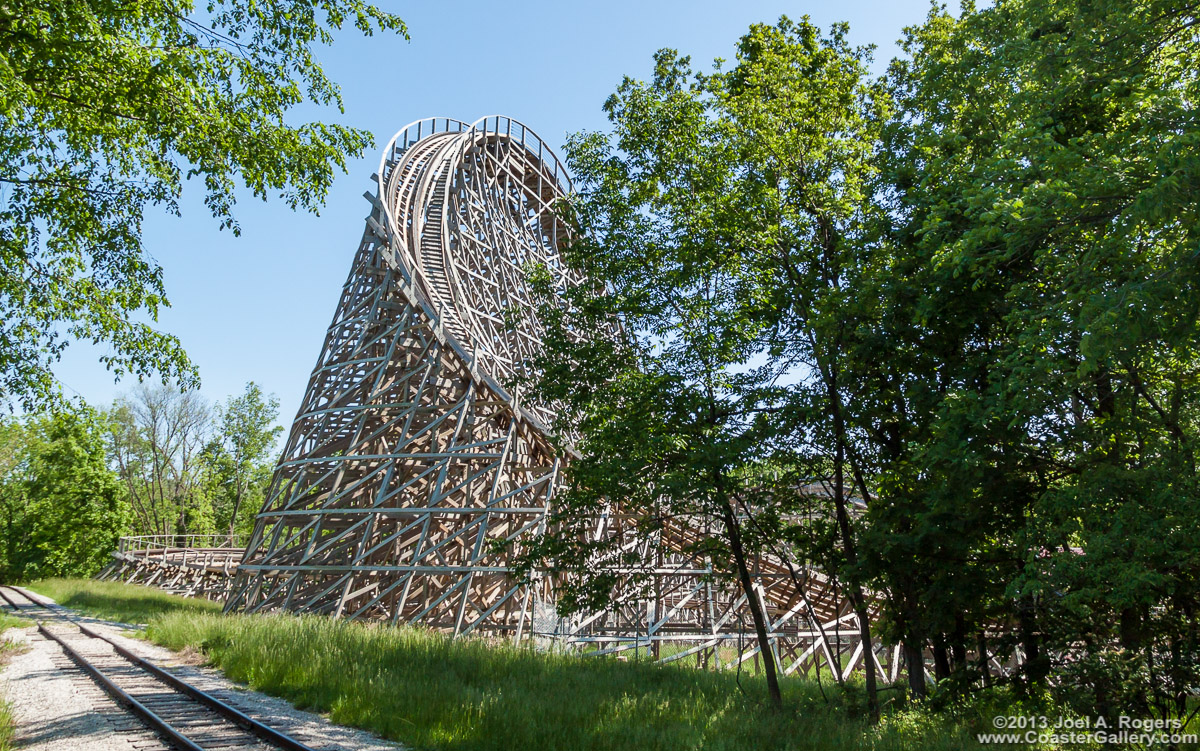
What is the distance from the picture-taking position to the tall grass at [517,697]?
6.86 metres

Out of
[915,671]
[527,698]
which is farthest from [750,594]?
[527,698]

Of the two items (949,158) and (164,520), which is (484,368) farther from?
(164,520)

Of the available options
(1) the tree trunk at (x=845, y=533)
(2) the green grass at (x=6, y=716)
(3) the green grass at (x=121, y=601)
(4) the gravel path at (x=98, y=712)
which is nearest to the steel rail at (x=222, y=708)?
(4) the gravel path at (x=98, y=712)

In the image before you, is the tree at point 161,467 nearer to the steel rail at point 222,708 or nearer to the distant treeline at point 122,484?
the distant treeline at point 122,484

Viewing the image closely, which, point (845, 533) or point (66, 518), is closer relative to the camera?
point (845, 533)

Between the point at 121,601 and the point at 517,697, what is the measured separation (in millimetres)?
21464

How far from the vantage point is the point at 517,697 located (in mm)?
7984

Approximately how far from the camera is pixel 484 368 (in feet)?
58.4

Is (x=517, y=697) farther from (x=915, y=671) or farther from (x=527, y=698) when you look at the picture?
(x=915, y=671)

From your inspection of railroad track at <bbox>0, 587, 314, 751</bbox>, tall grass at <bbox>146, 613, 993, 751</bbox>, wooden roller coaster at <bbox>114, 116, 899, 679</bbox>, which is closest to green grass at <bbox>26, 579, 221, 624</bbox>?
wooden roller coaster at <bbox>114, 116, 899, 679</bbox>

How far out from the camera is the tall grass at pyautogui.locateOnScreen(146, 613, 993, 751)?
22.5 feet

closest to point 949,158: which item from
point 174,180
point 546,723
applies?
point 546,723

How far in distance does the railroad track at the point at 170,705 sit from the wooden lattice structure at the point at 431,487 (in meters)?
4.18

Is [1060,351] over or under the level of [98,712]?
over
